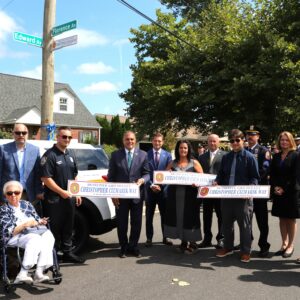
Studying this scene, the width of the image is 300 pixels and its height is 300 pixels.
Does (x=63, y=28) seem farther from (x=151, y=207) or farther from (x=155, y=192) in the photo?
(x=151, y=207)

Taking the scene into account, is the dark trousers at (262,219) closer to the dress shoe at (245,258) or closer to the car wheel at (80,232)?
the dress shoe at (245,258)

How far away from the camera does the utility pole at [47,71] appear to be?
27.8 feet

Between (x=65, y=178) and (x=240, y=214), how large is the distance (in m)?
2.64

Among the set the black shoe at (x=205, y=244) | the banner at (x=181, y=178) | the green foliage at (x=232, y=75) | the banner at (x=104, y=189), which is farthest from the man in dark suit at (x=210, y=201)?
the green foliage at (x=232, y=75)

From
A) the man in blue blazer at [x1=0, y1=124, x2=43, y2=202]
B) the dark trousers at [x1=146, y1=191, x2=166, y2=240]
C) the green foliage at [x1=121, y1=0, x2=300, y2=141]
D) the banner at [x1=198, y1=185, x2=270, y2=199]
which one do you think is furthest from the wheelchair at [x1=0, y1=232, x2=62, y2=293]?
the green foliage at [x1=121, y1=0, x2=300, y2=141]

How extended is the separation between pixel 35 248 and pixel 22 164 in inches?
52.0

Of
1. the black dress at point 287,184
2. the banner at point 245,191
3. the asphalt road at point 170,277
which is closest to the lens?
the asphalt road at point 170,277

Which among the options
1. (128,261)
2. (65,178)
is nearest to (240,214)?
(128,261)

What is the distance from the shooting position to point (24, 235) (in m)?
4.50

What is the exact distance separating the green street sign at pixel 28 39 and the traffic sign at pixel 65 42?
34 cm

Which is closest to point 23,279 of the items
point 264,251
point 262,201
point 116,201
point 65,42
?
point 116,201

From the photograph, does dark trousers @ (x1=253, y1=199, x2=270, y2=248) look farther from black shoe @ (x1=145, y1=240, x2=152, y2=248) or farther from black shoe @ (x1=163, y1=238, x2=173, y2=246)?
black shoe @ (x1=145, y1=240, x2=152, y2=248)

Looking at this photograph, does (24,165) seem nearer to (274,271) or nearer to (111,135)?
(274,271)

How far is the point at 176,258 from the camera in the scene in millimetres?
5879
